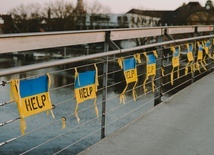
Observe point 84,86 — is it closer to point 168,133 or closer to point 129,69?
point 129,69

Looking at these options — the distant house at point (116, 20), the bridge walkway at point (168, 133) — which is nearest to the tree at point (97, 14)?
the distant house at point (116, 20)

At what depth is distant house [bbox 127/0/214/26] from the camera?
54.2 meters

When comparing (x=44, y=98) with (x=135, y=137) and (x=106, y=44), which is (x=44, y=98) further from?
(x=135, y=137)

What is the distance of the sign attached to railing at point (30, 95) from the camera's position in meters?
1.90

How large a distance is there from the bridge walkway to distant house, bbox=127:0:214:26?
37.4m

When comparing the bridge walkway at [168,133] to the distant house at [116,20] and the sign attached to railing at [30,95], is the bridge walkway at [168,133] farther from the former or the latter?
the distant house at [116,20]

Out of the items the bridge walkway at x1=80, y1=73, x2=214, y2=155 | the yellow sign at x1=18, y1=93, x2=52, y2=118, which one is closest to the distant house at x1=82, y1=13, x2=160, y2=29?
the bridge walkway at x1=80, y1=73, x2=214, y2=155

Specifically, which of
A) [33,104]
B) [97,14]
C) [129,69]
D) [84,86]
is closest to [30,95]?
[33,104]

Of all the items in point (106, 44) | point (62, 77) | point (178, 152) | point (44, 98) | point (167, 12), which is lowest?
point (62, 77)

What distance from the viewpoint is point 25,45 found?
190 centimetres

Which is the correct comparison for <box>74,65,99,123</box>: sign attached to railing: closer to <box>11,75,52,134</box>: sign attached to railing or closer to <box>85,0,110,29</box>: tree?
<box>11,75,52,134</box>: sign attached to railing

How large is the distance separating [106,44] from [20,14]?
6526 cm

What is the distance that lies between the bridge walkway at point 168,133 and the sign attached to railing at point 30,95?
55cm

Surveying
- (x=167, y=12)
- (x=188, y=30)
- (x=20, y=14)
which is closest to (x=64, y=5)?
(x=20, y=14)
